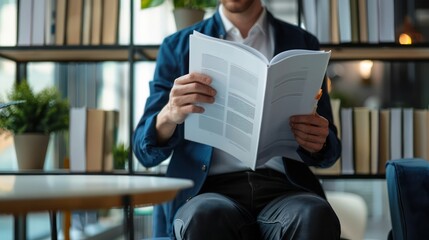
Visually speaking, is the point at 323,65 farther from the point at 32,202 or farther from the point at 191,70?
the point at 32,202

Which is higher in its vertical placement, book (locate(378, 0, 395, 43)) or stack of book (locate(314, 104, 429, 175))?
book (locate(378, 0, 395, 43))

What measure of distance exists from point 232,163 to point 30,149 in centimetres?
97

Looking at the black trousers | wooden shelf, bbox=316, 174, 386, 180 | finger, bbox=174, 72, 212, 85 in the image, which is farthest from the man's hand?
wooden shelf, bbox=316, 174, 386, 180

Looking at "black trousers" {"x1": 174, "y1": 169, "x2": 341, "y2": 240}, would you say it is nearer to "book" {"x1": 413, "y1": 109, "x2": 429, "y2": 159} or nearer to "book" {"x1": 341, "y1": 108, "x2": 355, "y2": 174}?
"book" {"x1": 341, "y1": 108, "x2": 355, "y2": 174}

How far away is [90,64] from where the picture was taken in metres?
2.55

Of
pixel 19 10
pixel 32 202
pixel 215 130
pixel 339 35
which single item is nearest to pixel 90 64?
pixel 19 10

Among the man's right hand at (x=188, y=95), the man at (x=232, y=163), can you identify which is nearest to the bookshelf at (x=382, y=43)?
the man at (x=232, y=163)

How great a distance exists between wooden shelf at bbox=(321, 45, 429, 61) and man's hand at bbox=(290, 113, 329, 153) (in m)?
0.73

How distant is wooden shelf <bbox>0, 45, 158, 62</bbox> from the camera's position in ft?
7.02

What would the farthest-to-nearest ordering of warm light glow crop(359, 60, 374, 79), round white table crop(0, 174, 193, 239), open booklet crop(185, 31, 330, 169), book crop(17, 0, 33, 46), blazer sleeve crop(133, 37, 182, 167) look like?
warm light glow crop(359, 60, 374, 79) → book crop(17, 0, 33, 46) → blazer sleeve crop(133, 37, 182, 167) → open booklet crop(185, 31, 330, 169) → round white table crop(0, 174, 193, 239)

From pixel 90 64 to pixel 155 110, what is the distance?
105 cm

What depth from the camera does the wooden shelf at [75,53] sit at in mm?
2139

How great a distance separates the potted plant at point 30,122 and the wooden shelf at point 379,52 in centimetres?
107

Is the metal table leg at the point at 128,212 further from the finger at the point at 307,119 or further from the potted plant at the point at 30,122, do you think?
the potted plant at the point at 30,122
